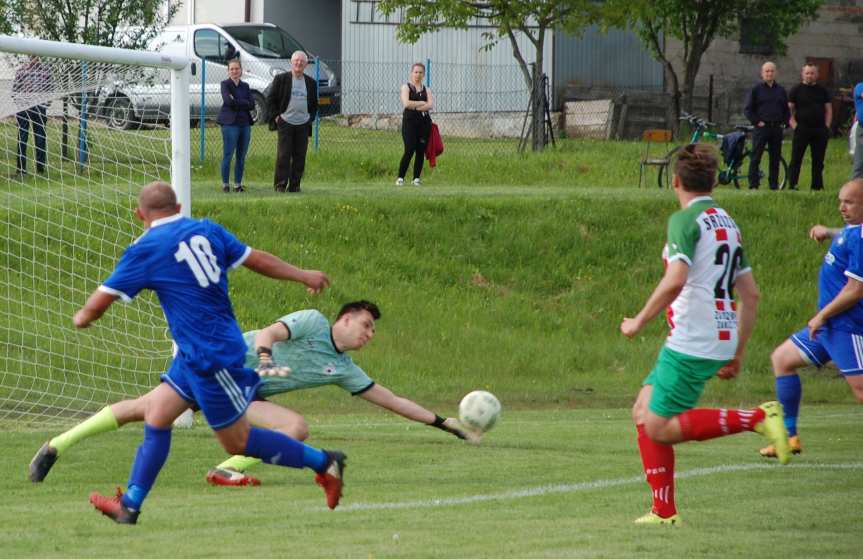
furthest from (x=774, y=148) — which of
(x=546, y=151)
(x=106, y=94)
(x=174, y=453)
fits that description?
(x=174, y=453)

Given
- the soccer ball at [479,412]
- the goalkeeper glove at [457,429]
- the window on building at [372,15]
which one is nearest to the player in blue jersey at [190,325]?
the goalkeeper glove at [457,429]

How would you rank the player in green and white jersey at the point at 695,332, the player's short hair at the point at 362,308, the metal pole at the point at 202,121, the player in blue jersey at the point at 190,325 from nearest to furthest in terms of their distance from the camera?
the player in blue jersey at the point at 190,325 < the player in green and white jersey at the point at 695,332 < the player's short hair at the point at 362,308 < the metal pole at the point at 202,121

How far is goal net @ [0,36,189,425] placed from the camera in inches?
516

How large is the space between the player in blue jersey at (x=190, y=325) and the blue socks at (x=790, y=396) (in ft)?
13.8

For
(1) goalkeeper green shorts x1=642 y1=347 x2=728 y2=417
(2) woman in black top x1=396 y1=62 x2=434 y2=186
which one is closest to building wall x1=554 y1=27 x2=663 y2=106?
(2) woman in black top x1=396 y1=62 x2=434 y2=186

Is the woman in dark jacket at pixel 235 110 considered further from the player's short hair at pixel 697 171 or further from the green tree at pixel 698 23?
the player's short hair at pixel 697 171

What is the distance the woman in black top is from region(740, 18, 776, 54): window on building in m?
14.4

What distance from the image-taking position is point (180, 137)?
11.4m

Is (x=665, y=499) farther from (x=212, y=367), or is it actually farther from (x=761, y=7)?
(x=761, y=7)

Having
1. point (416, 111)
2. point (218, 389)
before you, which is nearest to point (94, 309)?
point (218, 389)

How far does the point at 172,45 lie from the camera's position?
2895cm

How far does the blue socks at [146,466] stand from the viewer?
23.0 feet

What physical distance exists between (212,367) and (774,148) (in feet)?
54.2

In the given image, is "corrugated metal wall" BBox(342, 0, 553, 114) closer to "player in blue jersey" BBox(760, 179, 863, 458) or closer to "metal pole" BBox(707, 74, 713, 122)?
"metal pole" BBox(707, 74, 713, 122)
